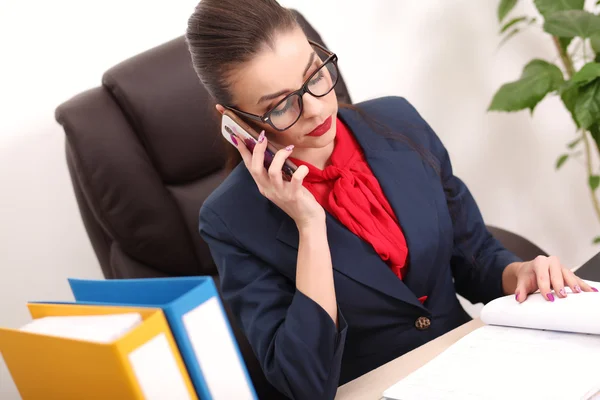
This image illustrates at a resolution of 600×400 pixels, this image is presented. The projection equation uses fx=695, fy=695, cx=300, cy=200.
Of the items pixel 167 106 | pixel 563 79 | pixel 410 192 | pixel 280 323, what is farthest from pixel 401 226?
pixel 563 79

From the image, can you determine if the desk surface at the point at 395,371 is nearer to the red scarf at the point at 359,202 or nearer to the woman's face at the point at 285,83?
the red scarf at the point at 359,202

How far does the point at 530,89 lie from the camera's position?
76.4 inches

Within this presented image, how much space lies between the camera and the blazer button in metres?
1.26

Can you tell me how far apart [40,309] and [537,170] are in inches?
80.9

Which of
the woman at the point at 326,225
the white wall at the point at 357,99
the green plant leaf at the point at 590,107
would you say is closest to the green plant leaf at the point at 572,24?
the green plant leaf at the point at 590,107

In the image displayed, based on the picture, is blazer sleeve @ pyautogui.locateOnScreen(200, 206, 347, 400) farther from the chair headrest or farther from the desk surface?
the chair headrest

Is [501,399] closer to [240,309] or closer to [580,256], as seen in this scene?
[240,309]

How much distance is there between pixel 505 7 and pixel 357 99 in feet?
1.72

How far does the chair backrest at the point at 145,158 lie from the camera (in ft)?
4.72

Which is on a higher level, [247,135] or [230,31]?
[230,31]

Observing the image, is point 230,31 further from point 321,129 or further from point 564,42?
point 564,42

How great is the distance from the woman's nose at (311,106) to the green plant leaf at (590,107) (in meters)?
1.02

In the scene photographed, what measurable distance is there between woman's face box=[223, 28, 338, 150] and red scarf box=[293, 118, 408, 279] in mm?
118

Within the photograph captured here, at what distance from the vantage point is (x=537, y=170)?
2523 mm
